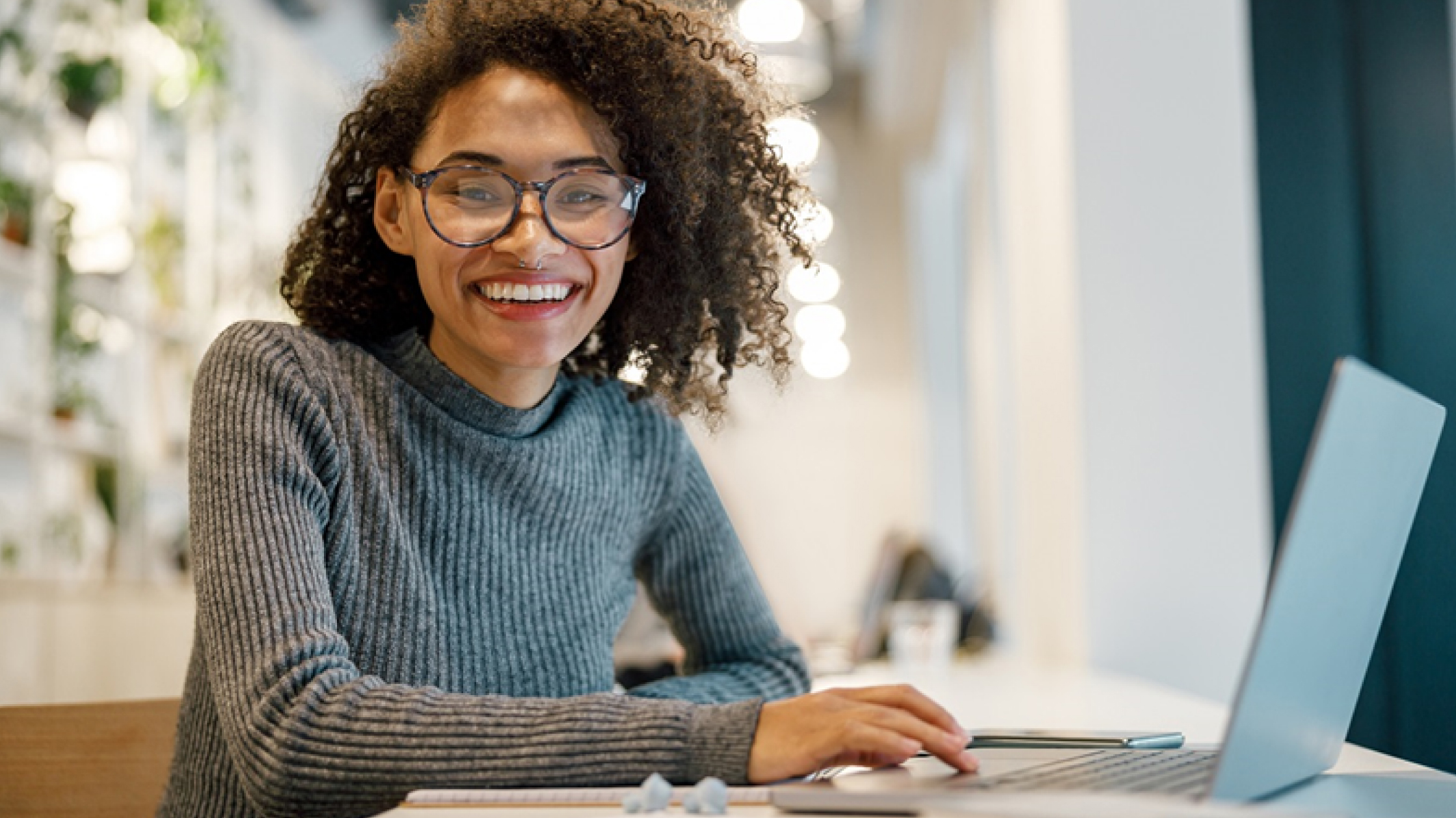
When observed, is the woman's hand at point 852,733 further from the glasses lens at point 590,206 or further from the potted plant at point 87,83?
the potted plant at point 87,83

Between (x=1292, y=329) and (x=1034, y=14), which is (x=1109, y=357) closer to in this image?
(x=1292, y=329)

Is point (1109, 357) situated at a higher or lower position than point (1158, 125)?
lower

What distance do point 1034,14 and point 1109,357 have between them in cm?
87

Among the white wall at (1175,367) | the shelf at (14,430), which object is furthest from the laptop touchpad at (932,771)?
the shelf at (14,430)

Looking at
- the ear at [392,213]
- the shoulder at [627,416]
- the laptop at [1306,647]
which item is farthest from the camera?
the shoulder at [627,416]

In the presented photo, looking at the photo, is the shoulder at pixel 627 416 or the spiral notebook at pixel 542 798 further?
the shoulder at pixel 627 416

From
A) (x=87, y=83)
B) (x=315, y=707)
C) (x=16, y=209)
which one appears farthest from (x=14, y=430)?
(x=315, y=707)

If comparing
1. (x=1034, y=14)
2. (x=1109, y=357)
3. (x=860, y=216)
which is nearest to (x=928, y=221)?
(x=860, y=216)

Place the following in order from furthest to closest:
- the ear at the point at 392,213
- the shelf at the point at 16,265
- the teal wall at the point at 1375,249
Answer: the shelf at the point at 16,265 < the teal wall at the point at 1375,249 < the ear at the point at 392,213

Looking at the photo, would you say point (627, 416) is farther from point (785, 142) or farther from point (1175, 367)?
point (1175, 367)

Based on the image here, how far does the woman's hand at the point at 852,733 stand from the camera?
35.7 inches

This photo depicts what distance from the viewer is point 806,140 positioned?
434 centimetres

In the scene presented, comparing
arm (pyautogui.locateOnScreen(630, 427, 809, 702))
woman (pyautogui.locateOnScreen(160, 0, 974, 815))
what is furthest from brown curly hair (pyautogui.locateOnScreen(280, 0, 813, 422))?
arm (pyautogui.locateOnScreen(630, 427, 809, 702))

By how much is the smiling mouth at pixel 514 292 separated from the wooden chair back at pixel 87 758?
1.65 ft
